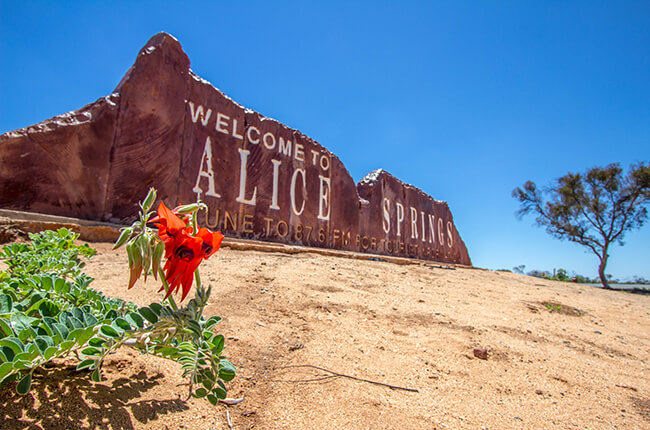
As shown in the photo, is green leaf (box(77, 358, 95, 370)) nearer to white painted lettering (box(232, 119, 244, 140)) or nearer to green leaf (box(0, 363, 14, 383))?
green leaf (box(0, 363, 14, 383))

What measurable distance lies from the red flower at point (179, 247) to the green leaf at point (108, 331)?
0.40 feet

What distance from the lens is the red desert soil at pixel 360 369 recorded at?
90 centimetres

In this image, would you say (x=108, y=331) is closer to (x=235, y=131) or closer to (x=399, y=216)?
(x=235, y=131)

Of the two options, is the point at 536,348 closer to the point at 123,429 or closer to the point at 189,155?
the point at 123,429

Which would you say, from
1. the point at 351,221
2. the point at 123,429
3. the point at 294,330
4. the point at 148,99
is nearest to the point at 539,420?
the point at 294,330

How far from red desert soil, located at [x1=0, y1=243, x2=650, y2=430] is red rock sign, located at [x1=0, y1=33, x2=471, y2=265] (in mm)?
758

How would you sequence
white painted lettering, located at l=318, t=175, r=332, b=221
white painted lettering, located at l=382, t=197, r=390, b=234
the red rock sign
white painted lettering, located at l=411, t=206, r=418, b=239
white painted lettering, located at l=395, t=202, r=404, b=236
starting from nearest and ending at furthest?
the red rock sign → white painted lettering, located at l=318, t=175, r=332, b=221 → white painted lettering, located at l=382, t=197, r=390, b=234 → white painted lettering, located at l=395, t=202, r=404, b=236 → white painted lettering, located at l=411, t=206, r=418, b=239

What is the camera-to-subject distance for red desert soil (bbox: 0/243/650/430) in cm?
90

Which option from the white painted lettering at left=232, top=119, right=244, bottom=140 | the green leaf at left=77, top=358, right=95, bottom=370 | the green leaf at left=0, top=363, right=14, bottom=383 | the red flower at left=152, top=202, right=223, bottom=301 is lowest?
the green leaf at left=77, top=358, right=95, bottom=370

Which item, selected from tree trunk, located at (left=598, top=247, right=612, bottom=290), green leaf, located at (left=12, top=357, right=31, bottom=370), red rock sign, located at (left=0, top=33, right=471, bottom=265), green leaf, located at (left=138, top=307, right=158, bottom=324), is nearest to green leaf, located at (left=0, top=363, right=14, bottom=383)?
green leaf, located at (left=12, top=357, right=31, bottom=370)

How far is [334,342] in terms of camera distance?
1631 mm

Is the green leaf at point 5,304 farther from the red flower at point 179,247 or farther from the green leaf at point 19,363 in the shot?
the red flower at point 179,247

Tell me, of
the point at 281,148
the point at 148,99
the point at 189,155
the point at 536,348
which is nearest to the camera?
the point at 536,348

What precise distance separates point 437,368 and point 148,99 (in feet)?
11.0
